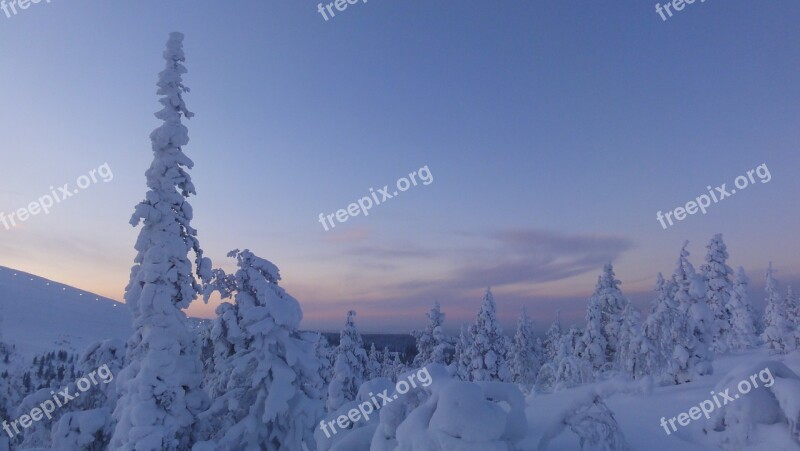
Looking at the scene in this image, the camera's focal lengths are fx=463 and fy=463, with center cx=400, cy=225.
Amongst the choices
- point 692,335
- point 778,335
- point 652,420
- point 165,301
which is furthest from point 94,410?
point 778,335

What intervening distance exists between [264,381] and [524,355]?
5357 cm

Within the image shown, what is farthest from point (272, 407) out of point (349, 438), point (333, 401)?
point (333, 401)

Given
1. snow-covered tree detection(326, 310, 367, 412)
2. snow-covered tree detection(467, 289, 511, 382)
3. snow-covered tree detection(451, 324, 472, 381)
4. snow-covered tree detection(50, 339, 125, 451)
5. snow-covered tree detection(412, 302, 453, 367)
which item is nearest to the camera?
snow-covered tree detection(50, 339, 125, 451)

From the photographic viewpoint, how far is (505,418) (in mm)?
7480

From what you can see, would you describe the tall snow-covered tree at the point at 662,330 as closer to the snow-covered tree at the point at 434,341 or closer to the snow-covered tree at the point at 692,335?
the snow-covered tree at the point at 692,335

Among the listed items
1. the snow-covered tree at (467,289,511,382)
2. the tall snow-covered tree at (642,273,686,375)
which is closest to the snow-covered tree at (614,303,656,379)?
the tall snow-covered tree at (642,273,686,375)

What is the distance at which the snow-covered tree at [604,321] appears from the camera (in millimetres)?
41969

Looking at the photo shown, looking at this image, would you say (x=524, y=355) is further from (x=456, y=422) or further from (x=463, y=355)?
(x=456, y=422)

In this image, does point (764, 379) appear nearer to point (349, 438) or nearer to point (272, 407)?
point (349, 438)

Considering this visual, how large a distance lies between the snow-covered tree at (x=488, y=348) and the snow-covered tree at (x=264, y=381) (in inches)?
845

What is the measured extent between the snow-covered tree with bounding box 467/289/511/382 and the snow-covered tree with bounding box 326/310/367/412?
8.69m

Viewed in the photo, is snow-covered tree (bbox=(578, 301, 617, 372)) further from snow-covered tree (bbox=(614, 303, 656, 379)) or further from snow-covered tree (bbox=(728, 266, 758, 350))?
snow-covered tree (bbox=(728, 266, 758, 350))

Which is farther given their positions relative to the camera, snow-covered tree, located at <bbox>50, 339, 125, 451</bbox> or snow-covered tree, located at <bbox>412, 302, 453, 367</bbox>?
snow-covered tree, located at <bbox>412, 302, 453, 367</bbox>

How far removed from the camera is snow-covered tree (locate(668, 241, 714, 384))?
2853cm
